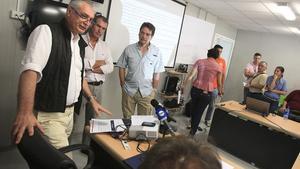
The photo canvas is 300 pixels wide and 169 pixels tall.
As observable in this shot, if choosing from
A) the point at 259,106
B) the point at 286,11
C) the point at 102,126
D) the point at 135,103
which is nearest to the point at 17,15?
the point at 102,126

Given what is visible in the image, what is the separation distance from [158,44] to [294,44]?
4.18 meters

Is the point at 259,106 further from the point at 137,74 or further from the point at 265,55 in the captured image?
the point at 265,55

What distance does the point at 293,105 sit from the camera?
504 cm

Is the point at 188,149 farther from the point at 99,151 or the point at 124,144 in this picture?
the point at 99,151

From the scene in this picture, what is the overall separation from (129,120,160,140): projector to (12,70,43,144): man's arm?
598mm

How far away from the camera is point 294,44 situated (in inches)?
242

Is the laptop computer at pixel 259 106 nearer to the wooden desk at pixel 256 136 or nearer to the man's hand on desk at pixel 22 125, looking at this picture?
the wooden desk at pixel 256 136

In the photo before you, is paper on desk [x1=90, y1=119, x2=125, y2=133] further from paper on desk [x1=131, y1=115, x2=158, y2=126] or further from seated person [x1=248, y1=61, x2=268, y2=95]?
seated person [x1=248, y1=61, x2=268, y2=95]

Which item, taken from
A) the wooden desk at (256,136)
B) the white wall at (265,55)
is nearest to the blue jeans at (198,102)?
the wooden desk at (256,136)

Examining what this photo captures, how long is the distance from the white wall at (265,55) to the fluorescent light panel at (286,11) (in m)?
2.14

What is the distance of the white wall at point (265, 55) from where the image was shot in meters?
6.14

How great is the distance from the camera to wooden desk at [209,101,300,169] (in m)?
3.01

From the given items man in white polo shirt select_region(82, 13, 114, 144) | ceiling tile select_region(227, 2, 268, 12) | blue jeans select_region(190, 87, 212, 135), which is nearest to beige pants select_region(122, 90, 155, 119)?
man in white polo shirt select_region(82, 13, 114, 144)

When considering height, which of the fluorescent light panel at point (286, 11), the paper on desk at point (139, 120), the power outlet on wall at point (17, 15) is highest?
the fluorescent light panel at point (286, 11)
